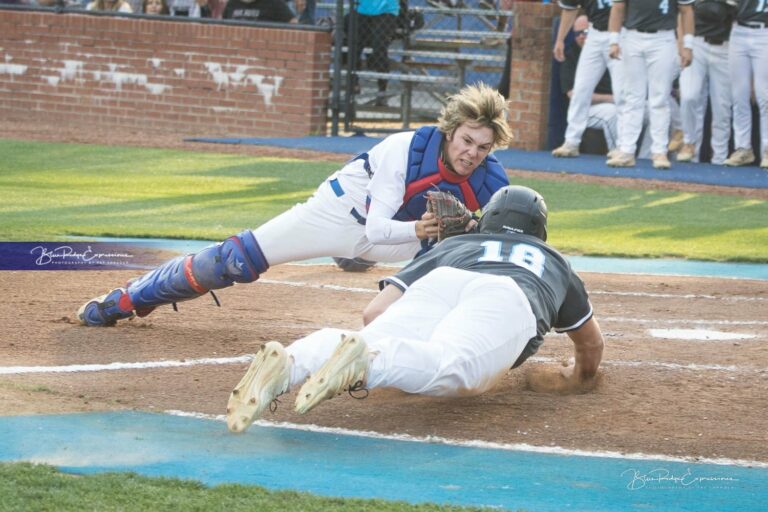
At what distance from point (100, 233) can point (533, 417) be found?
5.47 metres

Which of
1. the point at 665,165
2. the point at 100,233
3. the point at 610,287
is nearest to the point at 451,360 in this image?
the point at 610,287

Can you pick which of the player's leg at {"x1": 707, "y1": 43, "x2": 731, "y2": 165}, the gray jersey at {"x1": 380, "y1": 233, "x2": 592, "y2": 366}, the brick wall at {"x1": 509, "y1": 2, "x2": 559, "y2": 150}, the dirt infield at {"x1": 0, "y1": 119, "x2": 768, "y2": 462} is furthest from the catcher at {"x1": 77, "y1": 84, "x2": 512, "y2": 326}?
the brick wall at {"x1": 509, "y1": 2, "x2": 559, "y2": 150}

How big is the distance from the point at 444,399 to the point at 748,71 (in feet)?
32.5

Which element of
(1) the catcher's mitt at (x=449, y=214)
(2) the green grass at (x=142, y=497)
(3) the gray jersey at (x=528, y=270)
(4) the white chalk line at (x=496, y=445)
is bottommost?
(4) the white chalk line at (x=496, y=445)

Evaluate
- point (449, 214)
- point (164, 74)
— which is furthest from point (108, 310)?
point (164, 74)

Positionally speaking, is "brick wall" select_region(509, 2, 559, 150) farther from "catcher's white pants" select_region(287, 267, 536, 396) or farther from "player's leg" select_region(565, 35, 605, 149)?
"catcher's white pants" select_region(287, 267, 536, 396)

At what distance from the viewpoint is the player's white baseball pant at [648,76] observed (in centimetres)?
1334

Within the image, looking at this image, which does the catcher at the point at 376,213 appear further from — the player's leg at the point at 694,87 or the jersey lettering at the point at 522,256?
the player's leg at the point at 694,87

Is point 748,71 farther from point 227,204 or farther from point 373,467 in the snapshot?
point 373,467

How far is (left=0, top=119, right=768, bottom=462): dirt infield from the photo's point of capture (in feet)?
16.6

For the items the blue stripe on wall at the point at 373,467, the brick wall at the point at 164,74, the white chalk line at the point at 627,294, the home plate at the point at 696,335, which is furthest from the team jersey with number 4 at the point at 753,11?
the blue stripe on wall at the point at 373,467

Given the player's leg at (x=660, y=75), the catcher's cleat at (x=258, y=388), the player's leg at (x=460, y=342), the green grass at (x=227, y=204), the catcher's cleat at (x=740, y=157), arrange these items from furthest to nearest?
the catcher's cleat at (x=740, y=157), the player's leg at (x=660, y=75), the green grass at (x=227, y=204), the player's leg at (x=460, y=342), the catcher's cleat at (x=258, y=388)

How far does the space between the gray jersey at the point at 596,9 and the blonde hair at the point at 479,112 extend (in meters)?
8.23

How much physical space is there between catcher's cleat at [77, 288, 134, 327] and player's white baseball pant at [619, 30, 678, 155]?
27.0ft
